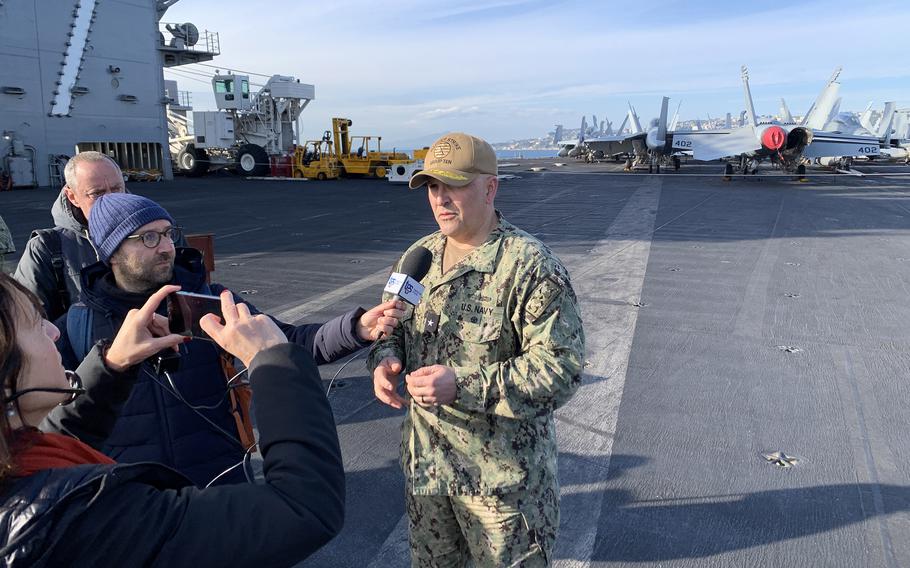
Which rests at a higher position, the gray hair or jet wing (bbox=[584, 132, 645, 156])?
jet wing (bbox=[584, 132, 645, 156])

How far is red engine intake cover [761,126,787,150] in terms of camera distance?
30.8 m

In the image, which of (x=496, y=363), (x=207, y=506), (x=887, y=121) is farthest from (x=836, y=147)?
(x=207, y=506)

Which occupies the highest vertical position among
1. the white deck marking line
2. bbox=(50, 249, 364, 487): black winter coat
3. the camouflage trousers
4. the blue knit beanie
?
the blue knit beanie

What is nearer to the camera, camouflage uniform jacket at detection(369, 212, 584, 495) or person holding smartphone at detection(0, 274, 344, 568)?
person holding smartphone at detection(0, 274, 344, 568)

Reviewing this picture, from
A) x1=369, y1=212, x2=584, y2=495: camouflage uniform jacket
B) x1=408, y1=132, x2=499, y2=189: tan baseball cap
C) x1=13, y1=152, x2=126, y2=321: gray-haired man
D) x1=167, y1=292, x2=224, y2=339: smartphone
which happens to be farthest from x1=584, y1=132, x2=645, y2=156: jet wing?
x1=167, y1=292, x2=224, y2=339: smartphone

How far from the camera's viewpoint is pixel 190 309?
5.82 feet

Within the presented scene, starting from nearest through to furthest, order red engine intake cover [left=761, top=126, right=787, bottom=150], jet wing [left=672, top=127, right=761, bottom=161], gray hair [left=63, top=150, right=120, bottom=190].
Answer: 1. gray hair [left=63, top=150, right=120, bottom=190]
2. red engine intake cover [left=761, top=126, right=787, bottom=150]
3. jet wing [left=672, top=127, right=761, bottom=161]

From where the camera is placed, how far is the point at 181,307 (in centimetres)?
177

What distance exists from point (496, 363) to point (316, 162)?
34703 mm

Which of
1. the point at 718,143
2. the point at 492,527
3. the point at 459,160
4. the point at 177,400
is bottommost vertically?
the point at 492,527

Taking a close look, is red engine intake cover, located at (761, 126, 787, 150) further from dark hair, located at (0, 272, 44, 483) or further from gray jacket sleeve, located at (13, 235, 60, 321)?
dark hair, located at (0, 272, 44, 483)

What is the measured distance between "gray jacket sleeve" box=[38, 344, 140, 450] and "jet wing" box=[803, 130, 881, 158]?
37276mm

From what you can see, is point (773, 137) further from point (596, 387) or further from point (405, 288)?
point (405, 288)

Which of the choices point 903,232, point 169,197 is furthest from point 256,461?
point 169,197
